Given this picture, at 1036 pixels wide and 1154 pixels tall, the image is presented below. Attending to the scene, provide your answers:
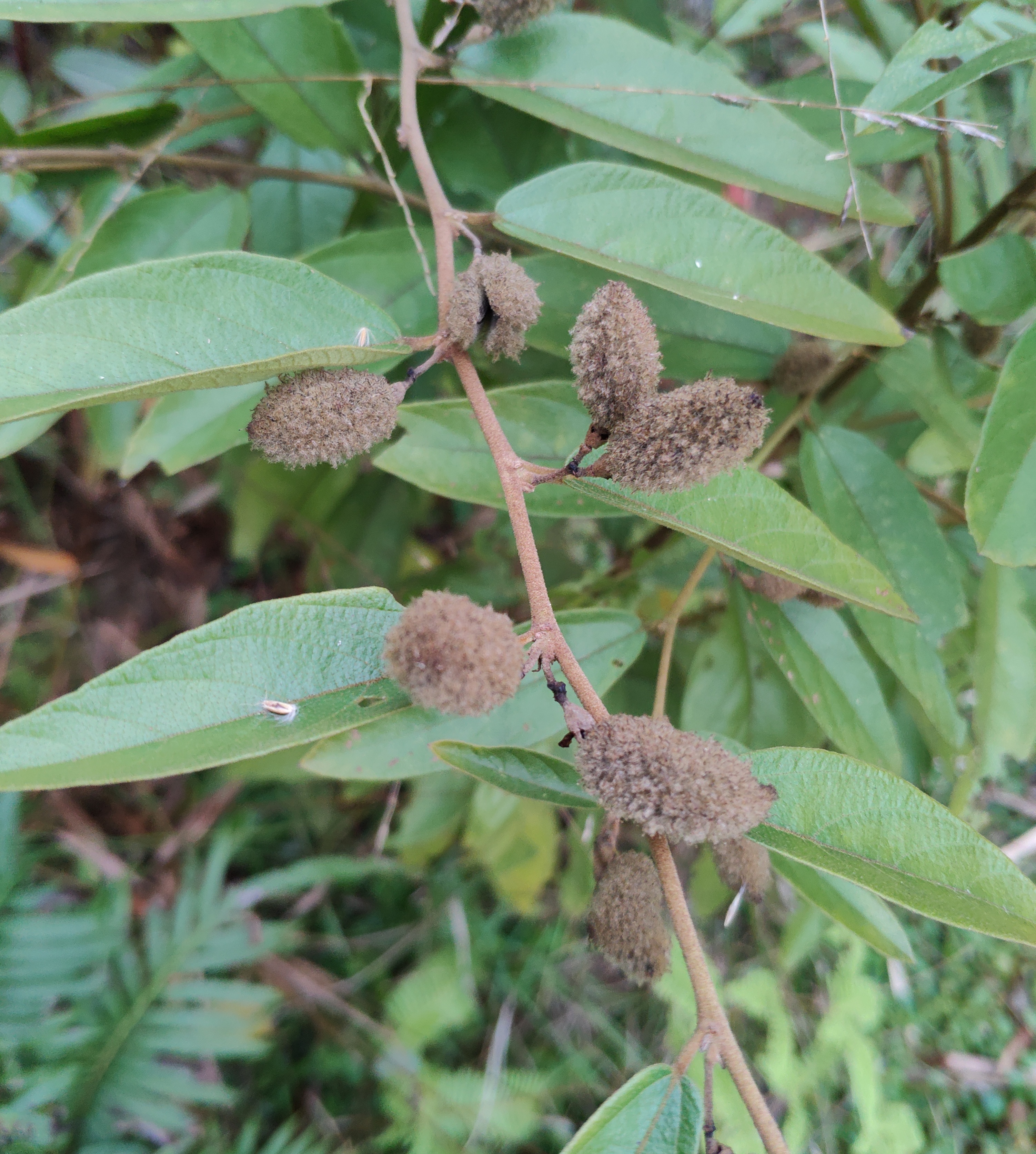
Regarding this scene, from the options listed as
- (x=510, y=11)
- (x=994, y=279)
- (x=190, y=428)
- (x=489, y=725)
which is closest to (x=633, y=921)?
(x=489, y=725)

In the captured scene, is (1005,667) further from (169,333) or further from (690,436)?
(169,333)

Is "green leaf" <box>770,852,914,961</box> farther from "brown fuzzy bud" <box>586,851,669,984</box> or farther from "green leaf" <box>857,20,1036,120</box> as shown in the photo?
"green leaf" <box>857,20,1036,120</box>

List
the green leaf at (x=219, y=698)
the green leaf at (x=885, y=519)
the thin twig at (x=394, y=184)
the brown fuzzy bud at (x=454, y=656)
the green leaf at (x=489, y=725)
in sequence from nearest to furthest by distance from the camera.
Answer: the brown fuzzy bud at (x=454, y=656)
the green leaf at (x=219, y=698)
the green leaf at (x=489, y=725)
the thin twig at (x=394, y=184)
the green leaf at (x=885, y=519)

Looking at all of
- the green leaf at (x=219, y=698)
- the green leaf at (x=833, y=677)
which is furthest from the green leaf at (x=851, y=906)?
the green leaf at (x=219, y=698)

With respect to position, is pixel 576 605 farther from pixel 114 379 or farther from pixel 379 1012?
pixel 379 1012

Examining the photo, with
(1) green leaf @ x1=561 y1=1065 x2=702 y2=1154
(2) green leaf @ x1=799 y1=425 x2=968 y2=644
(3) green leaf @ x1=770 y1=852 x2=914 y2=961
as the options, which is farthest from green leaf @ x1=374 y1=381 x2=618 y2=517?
(1) green leaf @ x1=561 y1=1065 x2=702 y2=1154

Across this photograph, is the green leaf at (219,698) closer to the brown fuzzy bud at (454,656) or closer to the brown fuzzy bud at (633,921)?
the brown fuzzy bud at (454,656)
